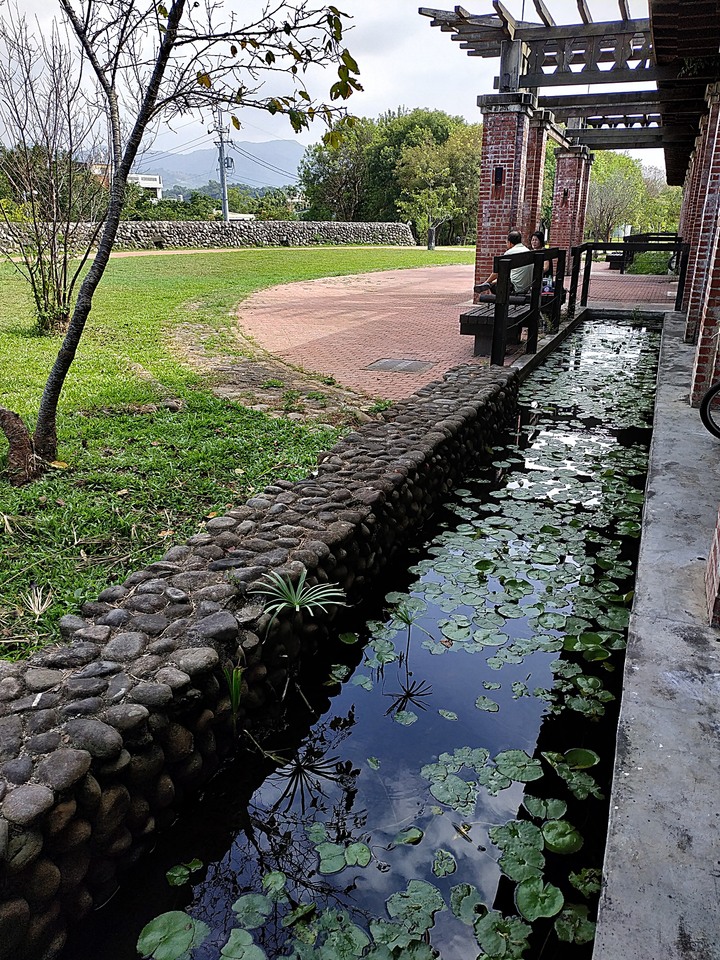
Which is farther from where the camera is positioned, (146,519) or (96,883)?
(146,519)

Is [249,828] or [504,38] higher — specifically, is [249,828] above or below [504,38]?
below

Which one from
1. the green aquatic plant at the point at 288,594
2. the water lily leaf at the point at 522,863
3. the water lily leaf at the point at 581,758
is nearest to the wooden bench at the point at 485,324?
the green aquatic plant at the point at 288,594

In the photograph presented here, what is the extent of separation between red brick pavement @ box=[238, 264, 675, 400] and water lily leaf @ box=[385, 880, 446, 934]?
4867 millimetres

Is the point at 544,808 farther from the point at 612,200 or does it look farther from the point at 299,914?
the point at 612,200

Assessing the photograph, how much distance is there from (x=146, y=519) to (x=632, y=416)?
470cm

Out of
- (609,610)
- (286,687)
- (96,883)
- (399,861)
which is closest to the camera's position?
(96,883)

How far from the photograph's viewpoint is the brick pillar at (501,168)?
11.3m

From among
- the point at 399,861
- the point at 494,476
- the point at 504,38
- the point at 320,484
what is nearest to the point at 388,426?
the point at 494,476

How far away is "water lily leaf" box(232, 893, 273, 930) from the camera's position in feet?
6.56

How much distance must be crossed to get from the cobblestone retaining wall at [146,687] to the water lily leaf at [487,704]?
0.75 m

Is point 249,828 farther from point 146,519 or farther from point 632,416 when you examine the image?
point 632,416

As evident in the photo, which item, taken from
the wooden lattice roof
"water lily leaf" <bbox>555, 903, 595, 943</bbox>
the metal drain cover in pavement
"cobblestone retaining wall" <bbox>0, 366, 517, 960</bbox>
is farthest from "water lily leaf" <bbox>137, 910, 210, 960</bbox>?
the wooden lattice roof

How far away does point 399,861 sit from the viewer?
220 centimetres

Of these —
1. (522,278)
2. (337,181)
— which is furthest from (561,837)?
(337,181)
